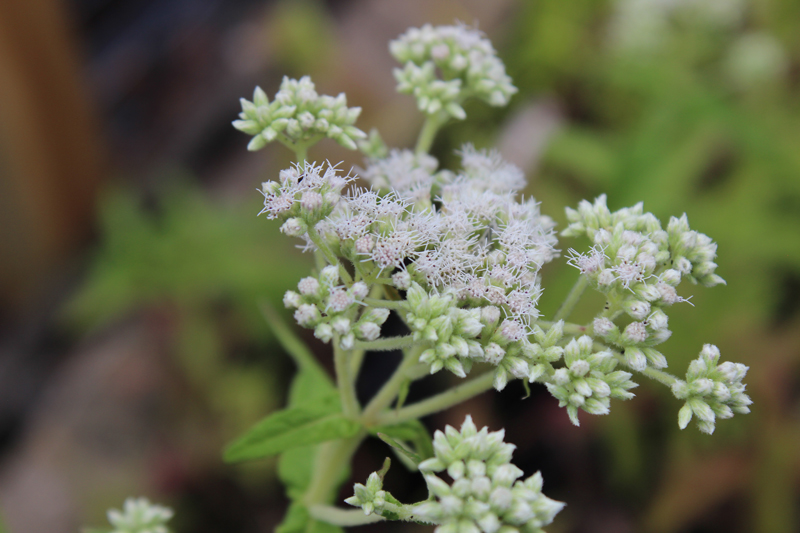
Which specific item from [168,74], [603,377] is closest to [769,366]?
[603,377]

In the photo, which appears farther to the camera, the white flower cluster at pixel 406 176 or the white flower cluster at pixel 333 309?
the white flower cluster at pixel 406 176

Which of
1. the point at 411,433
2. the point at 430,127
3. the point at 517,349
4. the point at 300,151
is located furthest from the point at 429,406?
the point at 430,127

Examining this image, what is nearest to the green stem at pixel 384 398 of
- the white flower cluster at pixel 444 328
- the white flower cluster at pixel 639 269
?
the white flower cluster at pixel 444 328

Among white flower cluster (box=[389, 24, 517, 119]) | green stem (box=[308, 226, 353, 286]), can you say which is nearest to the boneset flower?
green stem (box=[308, 226, 353, 286])

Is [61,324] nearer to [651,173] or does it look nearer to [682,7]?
[651,173]

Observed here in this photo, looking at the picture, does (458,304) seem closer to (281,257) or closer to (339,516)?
(339,516)

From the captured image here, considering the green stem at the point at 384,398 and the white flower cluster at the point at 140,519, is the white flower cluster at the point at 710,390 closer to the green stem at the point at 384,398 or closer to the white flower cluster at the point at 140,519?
the green stem at the point at 384,398
